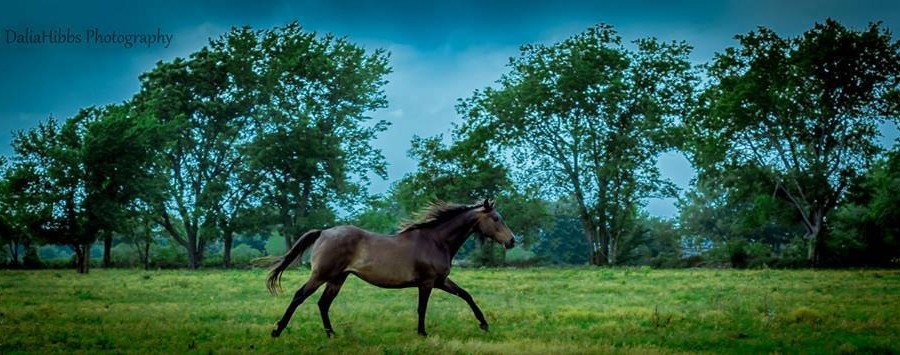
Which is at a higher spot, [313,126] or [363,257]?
[313,126]

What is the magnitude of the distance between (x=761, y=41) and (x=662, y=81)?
11317mm

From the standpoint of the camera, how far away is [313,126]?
2258 inches

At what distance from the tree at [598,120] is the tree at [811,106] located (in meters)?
8.61

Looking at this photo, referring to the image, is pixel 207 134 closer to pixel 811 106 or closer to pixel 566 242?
pixel 811 106

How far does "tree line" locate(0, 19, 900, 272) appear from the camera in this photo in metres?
45.0

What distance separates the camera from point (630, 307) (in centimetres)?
1848

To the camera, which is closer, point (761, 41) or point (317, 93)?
point (761, 41)

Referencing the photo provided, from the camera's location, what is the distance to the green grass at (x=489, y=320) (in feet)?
40.3

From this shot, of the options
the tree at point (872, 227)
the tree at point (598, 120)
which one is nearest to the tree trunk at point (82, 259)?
the tree at point (598, 120)

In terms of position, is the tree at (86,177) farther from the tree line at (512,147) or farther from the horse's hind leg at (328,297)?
the horse's hind leg at (328,297)

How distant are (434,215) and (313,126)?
4373 centimetres

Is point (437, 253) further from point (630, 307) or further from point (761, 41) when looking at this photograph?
point (761, 41)

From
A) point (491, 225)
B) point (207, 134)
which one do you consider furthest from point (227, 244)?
point (491, 225)

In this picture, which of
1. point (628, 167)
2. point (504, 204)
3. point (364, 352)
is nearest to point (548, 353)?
point (364, 352)
